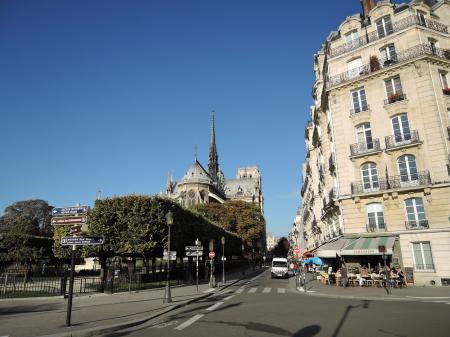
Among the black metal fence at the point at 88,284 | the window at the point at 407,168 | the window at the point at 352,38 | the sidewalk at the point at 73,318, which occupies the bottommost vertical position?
the sidewalk at the point at 73,318

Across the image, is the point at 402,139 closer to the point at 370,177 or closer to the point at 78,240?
the point at 370,177

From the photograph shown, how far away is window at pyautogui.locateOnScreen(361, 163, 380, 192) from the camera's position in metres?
25.1

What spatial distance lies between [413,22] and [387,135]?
903 cm

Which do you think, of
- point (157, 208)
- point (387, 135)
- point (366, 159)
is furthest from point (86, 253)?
point (387, 135)

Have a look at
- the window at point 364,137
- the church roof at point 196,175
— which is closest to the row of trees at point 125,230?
the window at point 364,137

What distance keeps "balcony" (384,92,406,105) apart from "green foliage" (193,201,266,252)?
45.9 metres

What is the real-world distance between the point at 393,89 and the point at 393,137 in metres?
4.05

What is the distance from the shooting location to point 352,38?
29094 mm

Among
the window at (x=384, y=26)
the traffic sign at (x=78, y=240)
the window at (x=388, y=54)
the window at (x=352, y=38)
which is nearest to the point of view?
the traffic sign at (x=78, y=240)

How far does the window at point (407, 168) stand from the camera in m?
23.5

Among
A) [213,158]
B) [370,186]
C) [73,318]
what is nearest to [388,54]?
[370,186]

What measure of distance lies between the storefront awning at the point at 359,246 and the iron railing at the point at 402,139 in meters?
6.83

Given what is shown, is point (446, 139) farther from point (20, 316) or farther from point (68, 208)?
point (20, 316)

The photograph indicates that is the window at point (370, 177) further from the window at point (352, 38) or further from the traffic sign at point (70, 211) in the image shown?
the traffic sign at point (70, 211)
